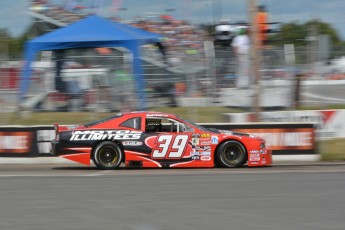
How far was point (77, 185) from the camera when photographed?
34.1 feet

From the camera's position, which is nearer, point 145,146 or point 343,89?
point 145,146

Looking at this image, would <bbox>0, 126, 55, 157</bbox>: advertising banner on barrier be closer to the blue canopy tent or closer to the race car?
the race car

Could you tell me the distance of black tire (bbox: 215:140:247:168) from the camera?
13.4 m

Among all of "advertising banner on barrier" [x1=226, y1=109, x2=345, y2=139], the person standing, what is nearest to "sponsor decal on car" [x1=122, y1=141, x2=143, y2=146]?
"advertising banner on barrier" [x1=226, y1=109, x2=345, y2=139]

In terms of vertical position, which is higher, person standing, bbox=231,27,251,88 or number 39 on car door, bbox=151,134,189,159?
person standing, bbox=231,27,251,88

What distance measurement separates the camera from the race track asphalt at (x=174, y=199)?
704 cm

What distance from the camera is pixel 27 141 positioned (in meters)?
15.5

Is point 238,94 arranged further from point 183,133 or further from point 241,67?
point 183,133

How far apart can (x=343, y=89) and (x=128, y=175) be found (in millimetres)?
12567

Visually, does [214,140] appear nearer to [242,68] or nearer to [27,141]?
[27,141]

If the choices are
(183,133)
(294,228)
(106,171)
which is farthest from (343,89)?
(294,228)

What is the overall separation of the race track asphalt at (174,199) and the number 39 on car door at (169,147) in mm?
542

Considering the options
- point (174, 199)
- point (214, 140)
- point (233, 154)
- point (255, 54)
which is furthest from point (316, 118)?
point (174, 199)

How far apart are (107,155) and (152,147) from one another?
99 cm
